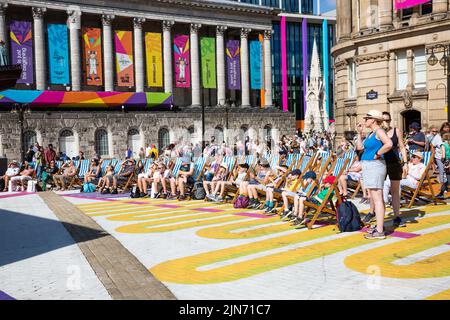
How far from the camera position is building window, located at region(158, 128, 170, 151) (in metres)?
51.4

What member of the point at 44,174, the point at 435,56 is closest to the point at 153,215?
the point at 44,174

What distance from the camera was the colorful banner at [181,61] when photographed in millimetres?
55409

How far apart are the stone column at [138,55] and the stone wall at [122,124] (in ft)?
16.7

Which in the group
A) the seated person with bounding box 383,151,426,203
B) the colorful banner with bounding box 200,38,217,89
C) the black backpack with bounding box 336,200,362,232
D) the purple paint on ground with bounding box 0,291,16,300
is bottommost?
the purple paint on ground with bounding box 0,291,16,300

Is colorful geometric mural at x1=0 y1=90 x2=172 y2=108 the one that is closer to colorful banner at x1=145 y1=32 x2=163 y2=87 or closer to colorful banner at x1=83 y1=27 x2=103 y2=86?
colorful banner at x1=145 y1=32 x2=163 y2=87

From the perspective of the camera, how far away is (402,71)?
2736 cm

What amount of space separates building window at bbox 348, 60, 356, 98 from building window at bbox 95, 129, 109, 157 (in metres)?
25.7

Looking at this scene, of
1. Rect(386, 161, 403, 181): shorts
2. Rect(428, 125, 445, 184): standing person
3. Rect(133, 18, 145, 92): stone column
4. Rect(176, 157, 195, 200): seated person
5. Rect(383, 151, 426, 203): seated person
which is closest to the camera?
Rect(386, 161, 403, 181): shorts

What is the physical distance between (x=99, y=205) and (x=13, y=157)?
102 ft

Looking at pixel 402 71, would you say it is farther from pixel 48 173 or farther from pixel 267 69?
pixel 267 69

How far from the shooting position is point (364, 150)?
8477 mm

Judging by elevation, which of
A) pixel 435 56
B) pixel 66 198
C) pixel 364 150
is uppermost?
pixel 435 56

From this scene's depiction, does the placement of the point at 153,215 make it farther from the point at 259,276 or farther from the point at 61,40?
the point at 61,40

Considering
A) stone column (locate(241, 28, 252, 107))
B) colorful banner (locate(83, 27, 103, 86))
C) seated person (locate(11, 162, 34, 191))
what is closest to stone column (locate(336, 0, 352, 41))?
seated person (locate(11, 162, 34, 191))
